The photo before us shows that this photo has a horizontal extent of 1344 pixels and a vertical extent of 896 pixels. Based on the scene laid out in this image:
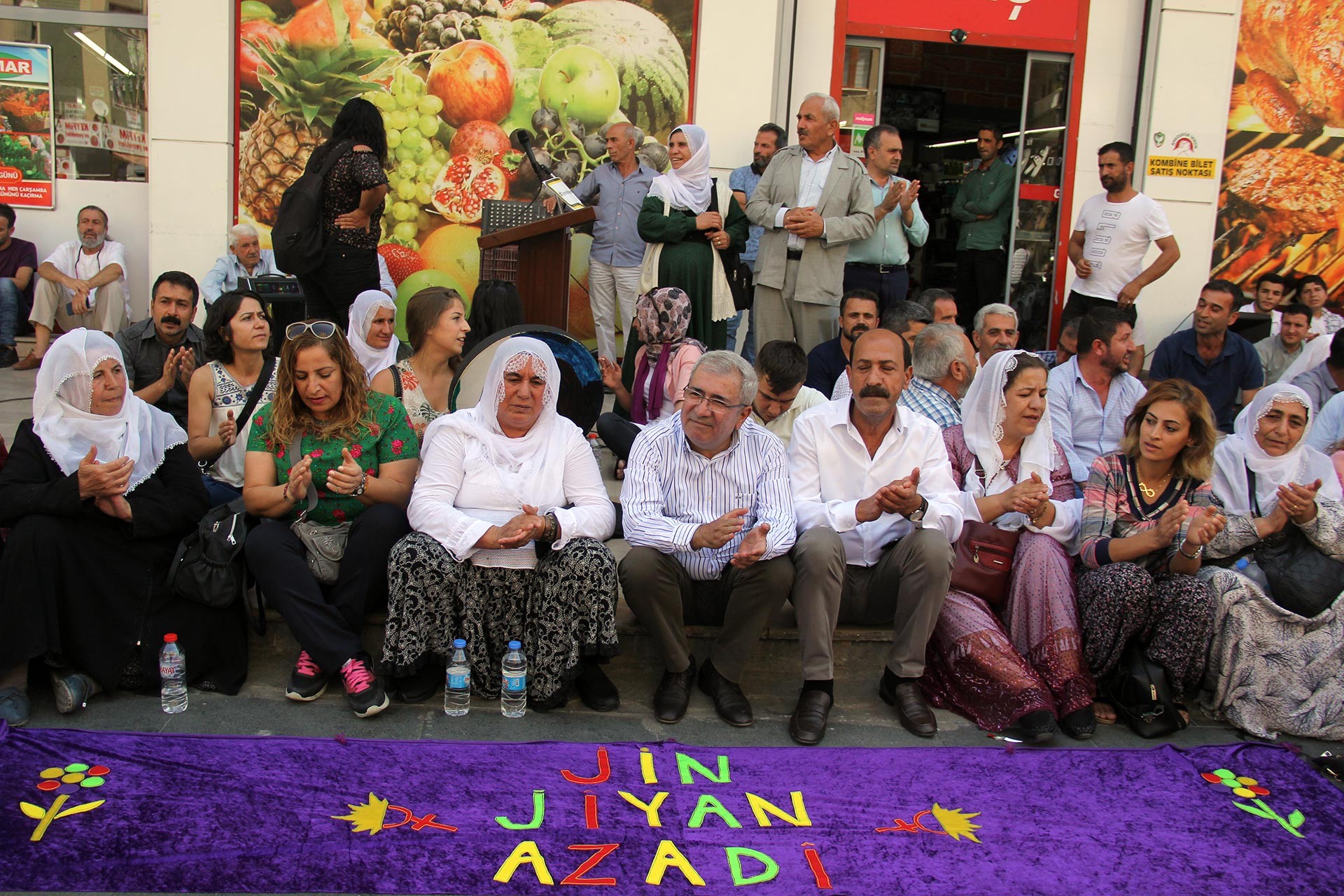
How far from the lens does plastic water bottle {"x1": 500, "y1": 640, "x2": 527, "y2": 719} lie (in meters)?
3.68

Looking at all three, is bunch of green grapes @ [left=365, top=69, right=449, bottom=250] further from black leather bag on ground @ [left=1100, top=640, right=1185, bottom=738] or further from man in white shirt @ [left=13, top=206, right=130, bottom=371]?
black leather bag on ground @ [left=1100, top=640, right=1185, bottom=738]

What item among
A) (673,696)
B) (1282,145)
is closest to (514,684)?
(673,696)

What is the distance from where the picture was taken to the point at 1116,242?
7051 mm

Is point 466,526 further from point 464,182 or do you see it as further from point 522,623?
point 464,182

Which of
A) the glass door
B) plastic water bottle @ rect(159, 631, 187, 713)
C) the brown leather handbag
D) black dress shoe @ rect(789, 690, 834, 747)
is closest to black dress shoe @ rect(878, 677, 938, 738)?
black dress shoe @ rect(789, 690, 834, 747)

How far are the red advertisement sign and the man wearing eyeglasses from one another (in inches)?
204

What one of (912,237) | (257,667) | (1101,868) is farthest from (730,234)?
(1101,868)

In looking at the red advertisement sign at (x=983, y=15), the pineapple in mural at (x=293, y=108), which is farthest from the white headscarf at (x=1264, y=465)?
the pineapple in mural at (x=293, y=108)

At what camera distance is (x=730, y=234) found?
6.48 meters

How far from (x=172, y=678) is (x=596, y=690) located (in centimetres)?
145

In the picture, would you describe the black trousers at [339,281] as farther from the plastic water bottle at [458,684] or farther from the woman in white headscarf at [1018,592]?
the woman in white headscarf at [1018,592]

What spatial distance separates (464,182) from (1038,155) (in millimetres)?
4512

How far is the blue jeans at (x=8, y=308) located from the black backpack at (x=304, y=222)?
13.5 feet

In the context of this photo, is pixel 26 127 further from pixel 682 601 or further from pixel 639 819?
pixel 639 819
